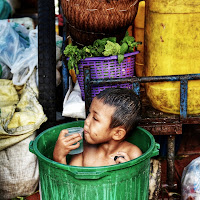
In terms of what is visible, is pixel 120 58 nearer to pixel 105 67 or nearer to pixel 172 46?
pixel 105 67

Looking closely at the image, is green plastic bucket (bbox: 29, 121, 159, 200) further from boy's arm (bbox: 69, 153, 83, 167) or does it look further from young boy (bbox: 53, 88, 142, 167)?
boy's arm (bbox: 69, 153, 83, 167)

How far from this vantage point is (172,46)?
275 cm

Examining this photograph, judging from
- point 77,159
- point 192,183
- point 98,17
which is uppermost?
point 98,17

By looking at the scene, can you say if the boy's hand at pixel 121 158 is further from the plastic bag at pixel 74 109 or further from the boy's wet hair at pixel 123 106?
the plastic bag at pixel 74 109

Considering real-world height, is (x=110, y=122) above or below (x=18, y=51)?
below

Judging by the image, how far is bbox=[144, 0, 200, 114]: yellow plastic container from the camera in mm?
2678

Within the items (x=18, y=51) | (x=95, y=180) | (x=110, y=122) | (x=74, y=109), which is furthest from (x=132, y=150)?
(x=18, y=51)

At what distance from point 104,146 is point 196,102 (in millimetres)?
909

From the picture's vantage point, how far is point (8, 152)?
2.88 meters

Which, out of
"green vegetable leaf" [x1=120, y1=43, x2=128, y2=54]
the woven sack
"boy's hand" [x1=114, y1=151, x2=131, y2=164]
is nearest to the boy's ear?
"boy's hand" [x1=114, y1=151, x2=131, y2=164]

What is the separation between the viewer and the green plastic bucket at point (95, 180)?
5.84ft

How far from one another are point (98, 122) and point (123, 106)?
0.18 metres

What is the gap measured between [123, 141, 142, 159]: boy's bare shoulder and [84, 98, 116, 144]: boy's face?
0.59ft

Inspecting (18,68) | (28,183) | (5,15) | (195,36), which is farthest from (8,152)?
(5,15)
